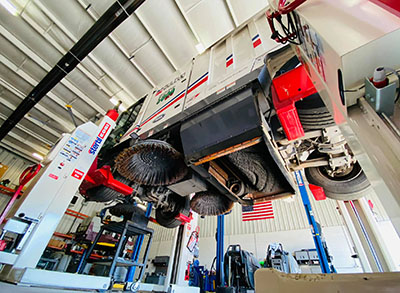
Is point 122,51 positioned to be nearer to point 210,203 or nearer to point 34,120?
point 210,203

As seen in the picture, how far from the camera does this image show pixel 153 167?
199cm

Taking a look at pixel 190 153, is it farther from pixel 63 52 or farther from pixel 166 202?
pixel 63 52

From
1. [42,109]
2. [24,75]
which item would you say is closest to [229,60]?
[24,75]

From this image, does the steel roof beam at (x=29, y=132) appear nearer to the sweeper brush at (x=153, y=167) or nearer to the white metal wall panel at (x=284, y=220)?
the sweeper brush at (x=153, y=167)

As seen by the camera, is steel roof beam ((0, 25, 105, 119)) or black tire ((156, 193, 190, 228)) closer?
black tire ((156, 193, 190, 228))

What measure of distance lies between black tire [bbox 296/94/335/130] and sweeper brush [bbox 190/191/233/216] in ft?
4.68

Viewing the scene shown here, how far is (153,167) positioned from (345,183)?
226 cm

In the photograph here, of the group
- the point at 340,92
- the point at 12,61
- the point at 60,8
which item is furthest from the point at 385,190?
the point at 12,61

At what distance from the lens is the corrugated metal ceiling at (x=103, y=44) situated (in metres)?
3.83

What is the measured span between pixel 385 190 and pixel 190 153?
122 cm

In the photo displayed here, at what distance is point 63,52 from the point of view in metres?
4.77

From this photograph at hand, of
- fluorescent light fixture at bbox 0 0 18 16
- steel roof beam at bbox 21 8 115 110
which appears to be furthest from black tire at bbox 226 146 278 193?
fluorescent light fixture at bbox 0 0 18 16

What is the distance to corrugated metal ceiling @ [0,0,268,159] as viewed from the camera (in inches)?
151

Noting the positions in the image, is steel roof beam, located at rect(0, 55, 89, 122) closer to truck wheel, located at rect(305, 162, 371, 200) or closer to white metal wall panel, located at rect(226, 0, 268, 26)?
white metal wall panel, located at rect(226, 0, 268, 26)
